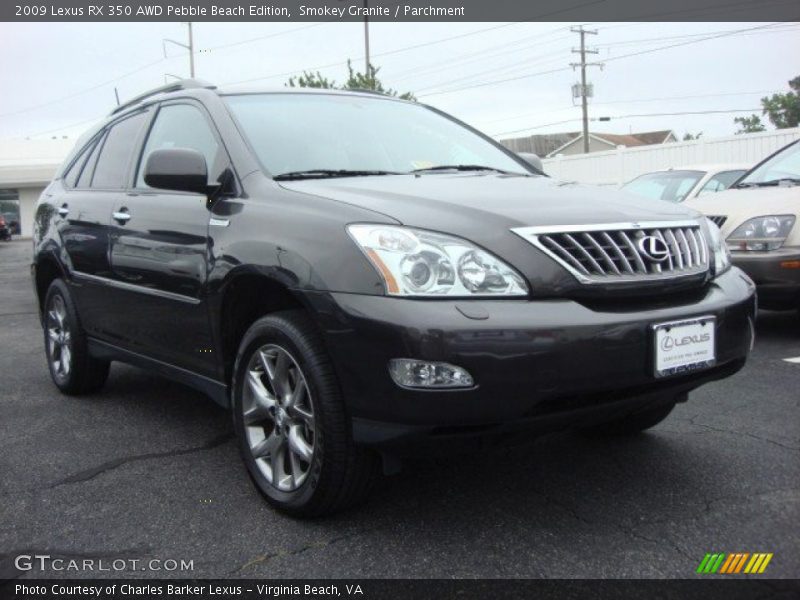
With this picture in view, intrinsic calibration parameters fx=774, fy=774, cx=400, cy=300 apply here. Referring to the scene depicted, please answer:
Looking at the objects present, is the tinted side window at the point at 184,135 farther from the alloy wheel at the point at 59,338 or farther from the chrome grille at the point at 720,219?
the chrome grille at the point at 720,219

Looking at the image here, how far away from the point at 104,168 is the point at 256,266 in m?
2.15

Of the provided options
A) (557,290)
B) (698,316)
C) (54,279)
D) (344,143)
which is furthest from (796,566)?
(54,279)

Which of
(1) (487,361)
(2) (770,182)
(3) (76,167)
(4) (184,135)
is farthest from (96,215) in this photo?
(2) (770,182)

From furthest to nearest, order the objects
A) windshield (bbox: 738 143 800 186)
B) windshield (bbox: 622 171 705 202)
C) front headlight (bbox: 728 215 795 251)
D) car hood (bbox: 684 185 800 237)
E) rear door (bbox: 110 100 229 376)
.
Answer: windshield (bbox: 622 171 705 202), windshield (bbox: 738 143 800 186), car hood (bbox: 684 185 800 237), front headlight (bbox: 728 215 795 251), rear door (bbox: 110 100 229 376)

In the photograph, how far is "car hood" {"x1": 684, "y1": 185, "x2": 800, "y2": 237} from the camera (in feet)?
18.1

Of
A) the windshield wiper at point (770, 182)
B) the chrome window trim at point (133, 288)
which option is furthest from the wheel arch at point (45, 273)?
the windshield wiper at point (770, 182)

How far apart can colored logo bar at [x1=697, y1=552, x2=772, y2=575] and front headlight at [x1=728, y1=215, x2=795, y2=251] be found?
11.4ft

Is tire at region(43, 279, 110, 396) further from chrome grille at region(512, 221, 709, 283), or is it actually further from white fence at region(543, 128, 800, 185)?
white fence at region(543, 128, 800, 185)

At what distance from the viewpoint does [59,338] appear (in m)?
4.82

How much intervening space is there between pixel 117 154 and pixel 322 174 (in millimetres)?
1758

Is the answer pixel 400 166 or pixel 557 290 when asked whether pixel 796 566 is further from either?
pixel 400 166

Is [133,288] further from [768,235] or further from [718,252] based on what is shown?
[768,235]

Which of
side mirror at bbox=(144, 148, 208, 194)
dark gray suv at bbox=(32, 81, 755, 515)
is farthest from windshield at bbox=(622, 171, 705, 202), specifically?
side mirror at bbox=(144, 148, 208, 194)

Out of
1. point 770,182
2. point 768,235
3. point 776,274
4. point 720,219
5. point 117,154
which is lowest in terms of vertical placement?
point 776,274
